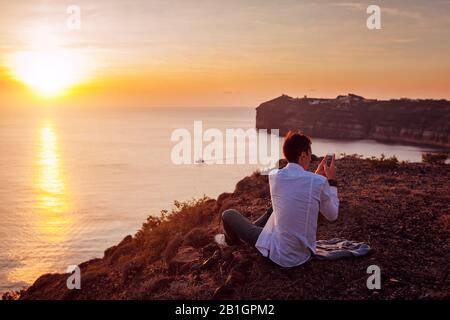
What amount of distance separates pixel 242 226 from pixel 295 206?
3.81 ft

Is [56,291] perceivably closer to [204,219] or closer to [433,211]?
[204,219]

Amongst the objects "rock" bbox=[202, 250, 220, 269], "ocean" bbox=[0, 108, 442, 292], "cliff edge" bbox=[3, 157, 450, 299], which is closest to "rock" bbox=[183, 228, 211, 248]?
"cliff edge" bbox=[3, 157, 450, 299]

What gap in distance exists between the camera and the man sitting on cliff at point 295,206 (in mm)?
5797

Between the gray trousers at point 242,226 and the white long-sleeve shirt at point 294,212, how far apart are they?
17cm

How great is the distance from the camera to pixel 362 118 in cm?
12631

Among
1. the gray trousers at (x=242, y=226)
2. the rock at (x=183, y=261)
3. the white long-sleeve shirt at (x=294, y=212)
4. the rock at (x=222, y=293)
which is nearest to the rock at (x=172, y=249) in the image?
the rock at (x=183, y=261)

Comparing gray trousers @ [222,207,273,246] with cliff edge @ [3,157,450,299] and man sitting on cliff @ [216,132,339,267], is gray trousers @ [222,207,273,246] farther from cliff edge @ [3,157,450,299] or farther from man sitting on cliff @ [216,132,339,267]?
cliff edge @ [3,157,450,299]

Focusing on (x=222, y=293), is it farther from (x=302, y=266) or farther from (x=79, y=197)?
(x=79, y=197)

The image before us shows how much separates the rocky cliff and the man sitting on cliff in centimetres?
10387

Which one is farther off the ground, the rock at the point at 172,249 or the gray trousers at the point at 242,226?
the gray trousers at the point at 242,226

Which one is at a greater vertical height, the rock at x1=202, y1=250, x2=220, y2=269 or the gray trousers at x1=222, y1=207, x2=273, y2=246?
the gray trousers at x1=222, y1=207, x2=273, y2=246

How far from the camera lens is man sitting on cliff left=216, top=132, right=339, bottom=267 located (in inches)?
228

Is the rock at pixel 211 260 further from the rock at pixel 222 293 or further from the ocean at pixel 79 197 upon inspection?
the ocean at pixel 79 197

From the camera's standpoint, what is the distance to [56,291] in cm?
1174
